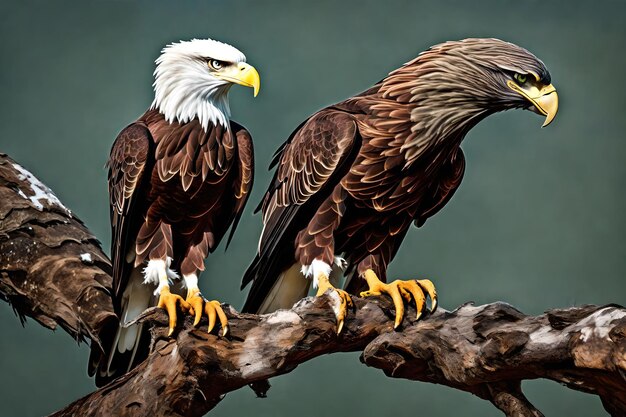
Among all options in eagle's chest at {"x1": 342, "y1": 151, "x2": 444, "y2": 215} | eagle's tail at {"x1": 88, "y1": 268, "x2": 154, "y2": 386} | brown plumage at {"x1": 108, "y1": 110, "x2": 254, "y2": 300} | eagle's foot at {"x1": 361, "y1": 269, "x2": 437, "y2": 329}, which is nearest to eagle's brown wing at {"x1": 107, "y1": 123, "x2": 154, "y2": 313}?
brown plumage at {"x1": 108, "y1": 110, "x2": 254, "y2": 300}

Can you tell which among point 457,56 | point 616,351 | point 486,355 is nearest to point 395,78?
point 457,56

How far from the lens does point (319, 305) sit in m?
2.55

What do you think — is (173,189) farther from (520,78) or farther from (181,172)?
(520,78)

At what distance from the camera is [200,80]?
113 inches

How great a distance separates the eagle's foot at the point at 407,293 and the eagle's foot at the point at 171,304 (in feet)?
1.76

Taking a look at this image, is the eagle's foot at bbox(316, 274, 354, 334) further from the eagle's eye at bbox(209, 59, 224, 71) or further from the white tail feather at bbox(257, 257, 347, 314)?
the eagle's eye at bbox(209, 59, 224, 71)

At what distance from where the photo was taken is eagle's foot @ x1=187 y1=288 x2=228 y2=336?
2551 mm

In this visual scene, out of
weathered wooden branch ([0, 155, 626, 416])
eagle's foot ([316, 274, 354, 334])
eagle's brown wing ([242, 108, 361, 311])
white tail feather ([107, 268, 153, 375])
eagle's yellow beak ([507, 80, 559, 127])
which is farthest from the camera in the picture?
white tail feather ([107, 268, 153, 375])

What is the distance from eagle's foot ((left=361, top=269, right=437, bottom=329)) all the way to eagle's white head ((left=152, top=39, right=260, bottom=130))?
704 millimetres

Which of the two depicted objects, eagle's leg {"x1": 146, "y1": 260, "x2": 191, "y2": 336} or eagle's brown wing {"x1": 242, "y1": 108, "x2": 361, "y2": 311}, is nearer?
Answer: eagle's leg {"x1": 146, "y1": 260, "x2": 191, "y2": 336}

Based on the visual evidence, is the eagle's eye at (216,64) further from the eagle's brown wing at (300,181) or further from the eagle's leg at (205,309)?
the eagle's leg at (205,309)

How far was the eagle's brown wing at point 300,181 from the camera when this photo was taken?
111 inches

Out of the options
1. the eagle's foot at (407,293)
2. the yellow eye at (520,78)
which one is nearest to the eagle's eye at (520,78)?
the yellow eye at (520,78)

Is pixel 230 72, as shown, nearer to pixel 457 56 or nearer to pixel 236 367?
pixel 457 56
